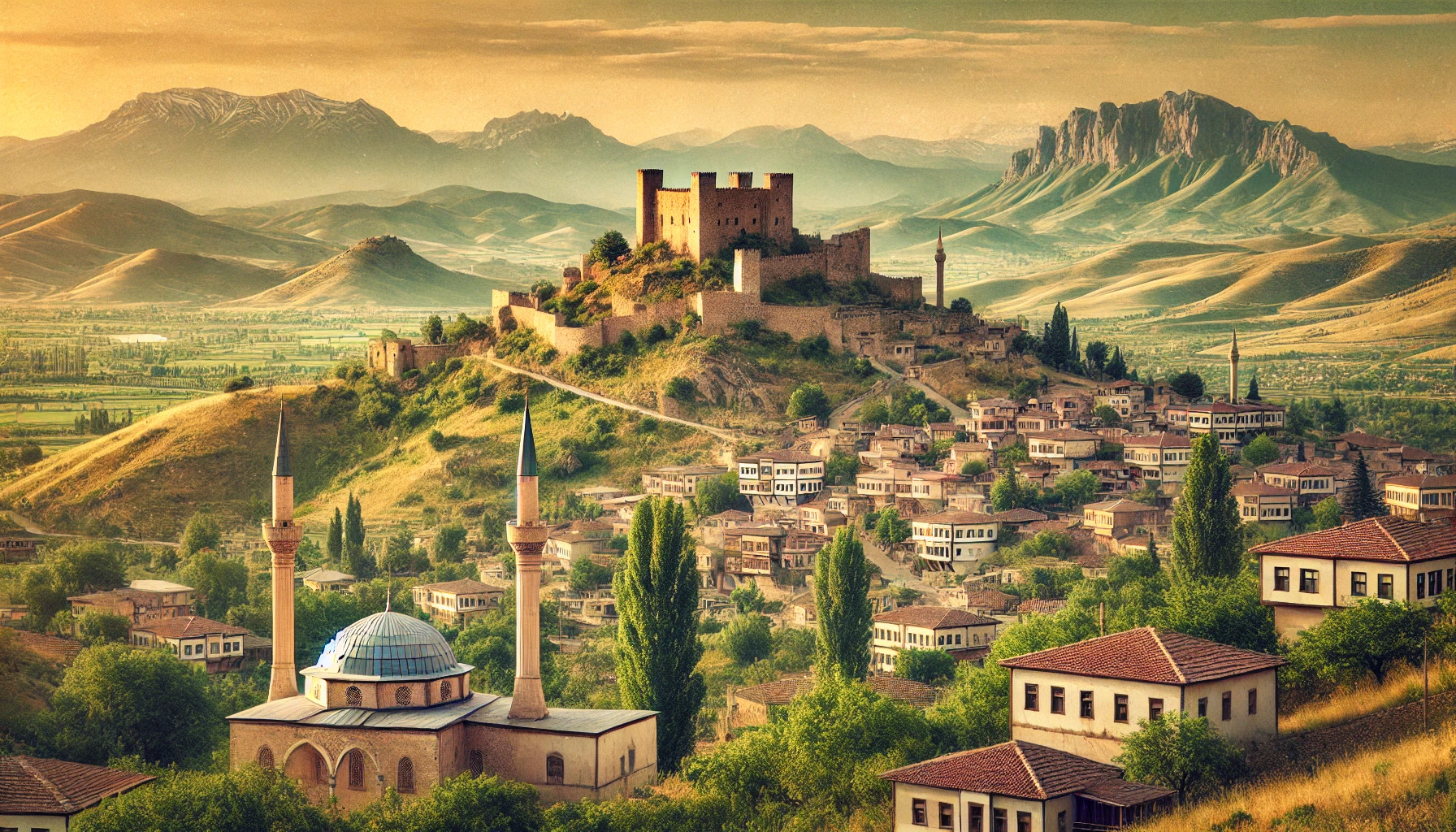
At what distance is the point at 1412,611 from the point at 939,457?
33196mm

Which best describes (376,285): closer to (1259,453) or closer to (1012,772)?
(1259,453)

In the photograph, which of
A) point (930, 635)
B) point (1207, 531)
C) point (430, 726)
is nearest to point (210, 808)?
point (430, 726)

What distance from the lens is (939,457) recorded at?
62.1 meters

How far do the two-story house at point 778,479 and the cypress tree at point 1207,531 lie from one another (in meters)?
18.4

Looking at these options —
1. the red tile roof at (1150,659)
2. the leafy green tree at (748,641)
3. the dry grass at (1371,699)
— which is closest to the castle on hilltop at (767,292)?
the leafy green tree at (748,641)

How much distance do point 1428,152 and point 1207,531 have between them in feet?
419

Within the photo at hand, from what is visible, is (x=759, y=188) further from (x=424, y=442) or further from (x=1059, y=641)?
(x=1059, y=641)

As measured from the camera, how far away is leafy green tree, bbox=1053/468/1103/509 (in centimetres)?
6044

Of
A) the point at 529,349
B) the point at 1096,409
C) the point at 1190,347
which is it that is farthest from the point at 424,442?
the point at 1190,347

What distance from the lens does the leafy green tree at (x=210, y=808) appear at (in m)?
26.5

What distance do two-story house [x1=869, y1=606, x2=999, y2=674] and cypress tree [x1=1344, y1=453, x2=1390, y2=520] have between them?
13.0 metres

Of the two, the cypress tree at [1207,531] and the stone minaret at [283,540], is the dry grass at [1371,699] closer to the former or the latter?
the cypress tree at [1207,531]

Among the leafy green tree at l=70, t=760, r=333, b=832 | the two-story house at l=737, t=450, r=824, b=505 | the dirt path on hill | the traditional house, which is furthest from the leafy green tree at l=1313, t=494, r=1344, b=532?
the leafy green tree at l=70, t=760, r=333, b=832

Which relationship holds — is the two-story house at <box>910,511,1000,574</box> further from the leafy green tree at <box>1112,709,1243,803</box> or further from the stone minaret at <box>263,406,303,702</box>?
the leafy green tree at <box>1112,709,1243,803</box>
